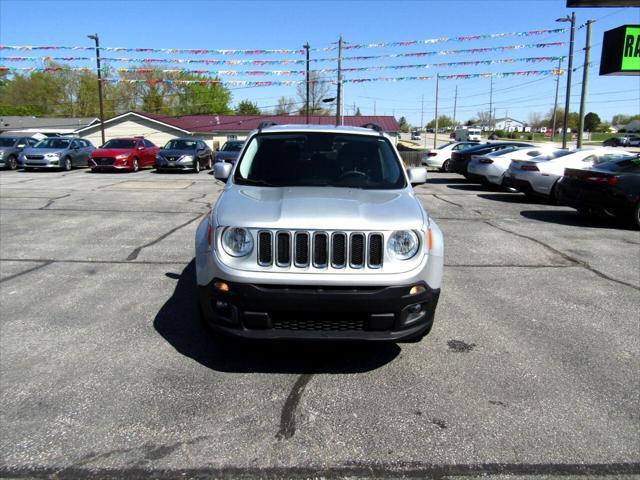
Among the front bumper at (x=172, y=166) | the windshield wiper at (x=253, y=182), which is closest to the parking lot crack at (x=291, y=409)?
the windshield wiper at (x=253, y=182)

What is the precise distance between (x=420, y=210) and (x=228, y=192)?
5.13 feet

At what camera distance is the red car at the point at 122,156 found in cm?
2227

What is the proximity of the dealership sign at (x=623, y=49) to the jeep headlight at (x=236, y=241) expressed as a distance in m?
16.1

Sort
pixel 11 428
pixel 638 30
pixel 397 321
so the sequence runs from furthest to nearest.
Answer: pixel 638 30, pixel 397 321, pixel 11 428

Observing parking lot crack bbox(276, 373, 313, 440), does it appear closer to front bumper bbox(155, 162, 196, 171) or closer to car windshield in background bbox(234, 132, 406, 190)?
car windshield in background bbox(234, 132, 406, 190)

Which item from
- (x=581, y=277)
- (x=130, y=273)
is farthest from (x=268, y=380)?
(x=581, y=277)

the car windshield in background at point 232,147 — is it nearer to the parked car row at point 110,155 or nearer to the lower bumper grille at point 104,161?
the parked car row at point 110,155

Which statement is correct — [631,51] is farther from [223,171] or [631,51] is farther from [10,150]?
[10,150]

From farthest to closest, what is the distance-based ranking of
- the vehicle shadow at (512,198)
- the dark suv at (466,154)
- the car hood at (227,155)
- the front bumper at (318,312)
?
the car hood at (227,155) → the dark suv at (466,154) → the vehicle shadow at (512,198) → the front bumper at (318,312)

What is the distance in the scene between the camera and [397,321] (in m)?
3.46

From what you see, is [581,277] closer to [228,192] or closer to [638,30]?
[228,192]

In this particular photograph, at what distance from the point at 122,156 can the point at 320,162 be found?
1987 cm

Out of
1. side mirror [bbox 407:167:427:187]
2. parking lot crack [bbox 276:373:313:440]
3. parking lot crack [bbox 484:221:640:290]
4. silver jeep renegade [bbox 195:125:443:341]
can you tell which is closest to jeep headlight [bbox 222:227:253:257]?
silver jeep renegade [bbox 195:125:443:341]

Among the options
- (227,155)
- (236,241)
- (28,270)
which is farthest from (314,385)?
(227,155)
